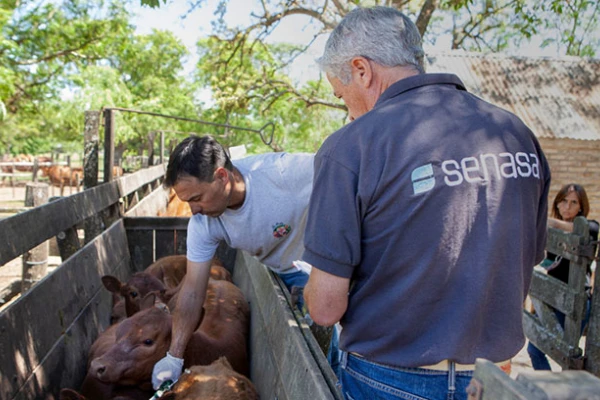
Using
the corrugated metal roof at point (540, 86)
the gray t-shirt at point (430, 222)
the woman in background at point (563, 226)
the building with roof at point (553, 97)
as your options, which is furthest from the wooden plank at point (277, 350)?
the corrugated metal roof at point (540, 86)

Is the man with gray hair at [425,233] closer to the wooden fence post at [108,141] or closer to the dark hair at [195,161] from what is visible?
the dark hair at [195,161]

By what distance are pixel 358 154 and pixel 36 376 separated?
238 centimetres

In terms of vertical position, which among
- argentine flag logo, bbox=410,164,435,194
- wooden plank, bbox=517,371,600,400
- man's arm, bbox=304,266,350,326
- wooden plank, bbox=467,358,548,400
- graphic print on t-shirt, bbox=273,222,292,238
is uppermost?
argentine flag logo, bbox=410,164,435,194

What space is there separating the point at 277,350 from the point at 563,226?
3889mm

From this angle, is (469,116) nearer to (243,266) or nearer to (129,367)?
(129,367)

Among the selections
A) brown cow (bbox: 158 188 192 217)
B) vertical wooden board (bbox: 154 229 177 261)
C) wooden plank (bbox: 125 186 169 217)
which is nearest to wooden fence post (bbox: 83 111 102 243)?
wooden plank (bbox: 125 186 169 217)

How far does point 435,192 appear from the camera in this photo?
1.73 metres

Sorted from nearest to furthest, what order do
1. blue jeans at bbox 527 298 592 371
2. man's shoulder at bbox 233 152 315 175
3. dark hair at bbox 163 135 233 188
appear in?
dark hair at bbox 163 135 233 188, man's shoulder at bbox 233 152 315 175, blue jeans at bbox 527 298 592 371

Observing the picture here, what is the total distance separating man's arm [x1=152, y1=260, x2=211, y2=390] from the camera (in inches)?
131

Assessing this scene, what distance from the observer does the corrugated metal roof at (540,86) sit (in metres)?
15.5

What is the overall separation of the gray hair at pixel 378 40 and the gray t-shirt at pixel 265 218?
1616 millimetres

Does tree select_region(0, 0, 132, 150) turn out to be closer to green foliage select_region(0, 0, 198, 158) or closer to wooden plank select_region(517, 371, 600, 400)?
A: green foliage select_region(0, 0, 198, 158)

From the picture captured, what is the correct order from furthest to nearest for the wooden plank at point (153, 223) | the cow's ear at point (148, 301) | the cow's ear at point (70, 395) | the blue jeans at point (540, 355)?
the wooden plank at point (153, 223), the blue jeans at point (540, 355), the cow's ear at point (148, 301), the cow's ear at point (70, 395)

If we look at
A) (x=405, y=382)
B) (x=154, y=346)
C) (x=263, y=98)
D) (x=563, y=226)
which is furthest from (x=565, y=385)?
(x=263, y=98)
